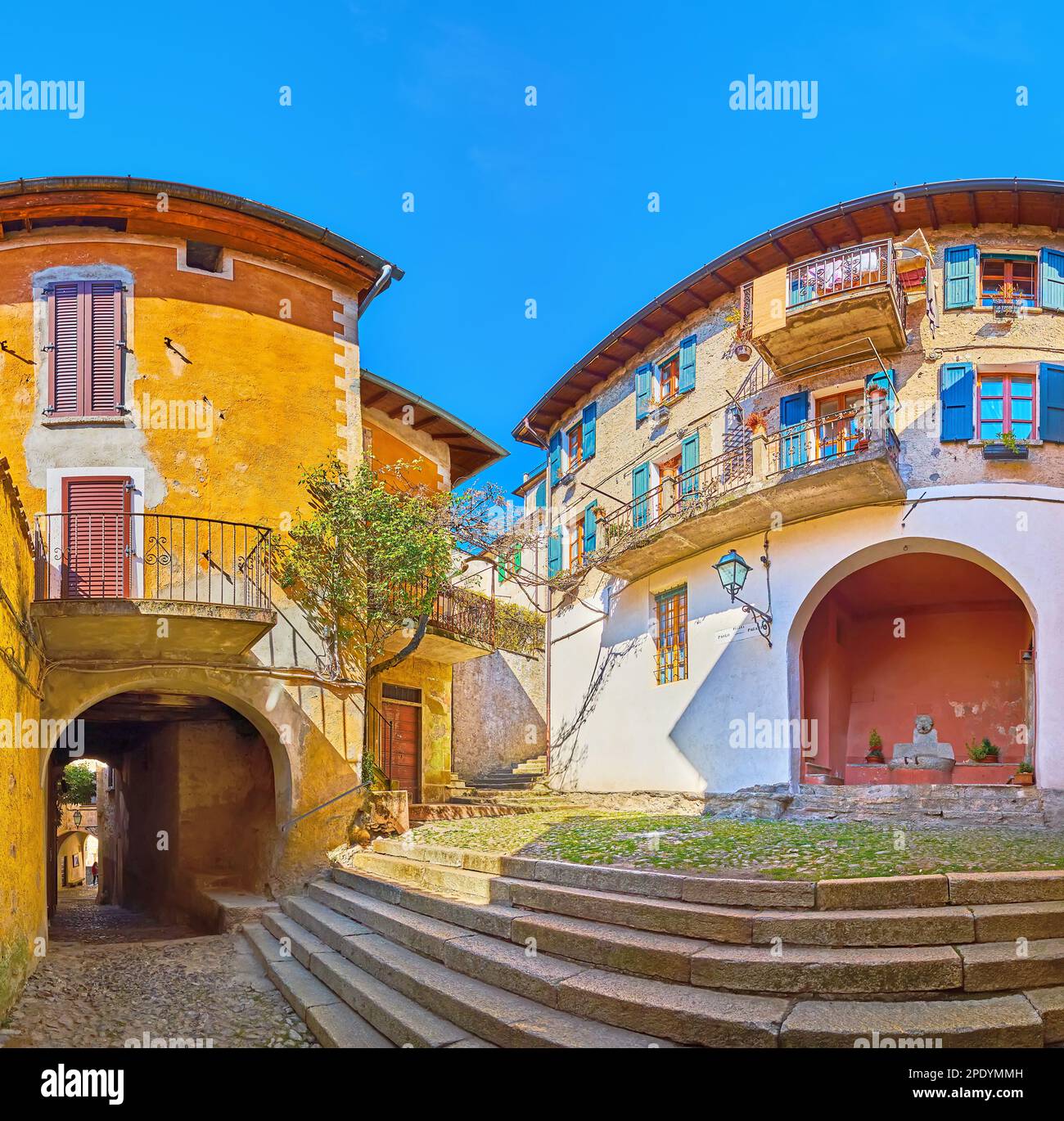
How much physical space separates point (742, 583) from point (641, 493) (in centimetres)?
522

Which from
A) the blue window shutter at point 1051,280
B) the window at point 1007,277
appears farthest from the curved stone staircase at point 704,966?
the window at point 1007,277

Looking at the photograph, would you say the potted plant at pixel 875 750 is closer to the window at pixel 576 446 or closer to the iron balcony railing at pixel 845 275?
the iron balcony railing at pixel 845 275

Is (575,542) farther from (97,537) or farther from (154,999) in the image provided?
(154,999)

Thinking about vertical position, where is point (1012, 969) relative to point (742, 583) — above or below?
below

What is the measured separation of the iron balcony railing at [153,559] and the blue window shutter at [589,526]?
1038 cm

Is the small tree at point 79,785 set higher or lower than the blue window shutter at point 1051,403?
lower

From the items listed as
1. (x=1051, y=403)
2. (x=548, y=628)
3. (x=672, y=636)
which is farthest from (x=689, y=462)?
(x=548, y=628)

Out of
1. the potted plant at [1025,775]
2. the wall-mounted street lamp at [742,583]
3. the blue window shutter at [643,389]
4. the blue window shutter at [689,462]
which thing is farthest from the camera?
the blue window shutter at [643,389]

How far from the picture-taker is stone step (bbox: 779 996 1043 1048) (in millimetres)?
4945

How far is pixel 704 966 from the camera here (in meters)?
5.92

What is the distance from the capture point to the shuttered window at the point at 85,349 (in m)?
12.7

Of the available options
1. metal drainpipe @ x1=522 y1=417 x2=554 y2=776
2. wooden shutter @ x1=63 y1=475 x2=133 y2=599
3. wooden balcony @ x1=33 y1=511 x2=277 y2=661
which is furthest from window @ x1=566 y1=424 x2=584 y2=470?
wooden shutter @ x1=63 y1=475 x2=133 y2=599

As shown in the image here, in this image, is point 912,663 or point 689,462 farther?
point 912,663
